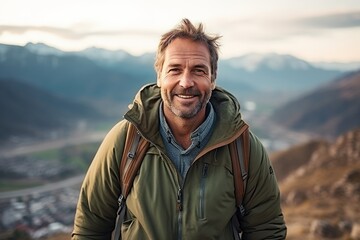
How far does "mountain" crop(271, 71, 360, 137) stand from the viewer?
14762cm

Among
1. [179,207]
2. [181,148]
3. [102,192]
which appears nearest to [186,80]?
[181,148]

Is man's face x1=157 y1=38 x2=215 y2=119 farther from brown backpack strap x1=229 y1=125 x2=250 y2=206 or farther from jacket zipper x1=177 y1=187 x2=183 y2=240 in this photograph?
jacket zipper x1=177 y1=187 x2=183 y2=240

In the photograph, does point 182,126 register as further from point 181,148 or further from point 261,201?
point 261,201

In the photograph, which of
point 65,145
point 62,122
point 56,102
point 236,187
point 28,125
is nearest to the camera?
point 236,187

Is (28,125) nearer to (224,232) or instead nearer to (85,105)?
(85,105)

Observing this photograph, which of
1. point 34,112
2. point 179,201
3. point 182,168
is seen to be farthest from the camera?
point 34,112

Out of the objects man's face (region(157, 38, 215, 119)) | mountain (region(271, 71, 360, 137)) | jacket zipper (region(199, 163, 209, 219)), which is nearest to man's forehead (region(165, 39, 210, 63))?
man's face (region(157, 38, 215, 119))

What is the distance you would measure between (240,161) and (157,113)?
801mm

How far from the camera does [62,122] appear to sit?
462 ft

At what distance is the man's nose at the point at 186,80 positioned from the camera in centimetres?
303

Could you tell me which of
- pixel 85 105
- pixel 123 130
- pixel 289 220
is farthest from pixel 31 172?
pixel 85 105

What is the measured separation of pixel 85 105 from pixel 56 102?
16.8m

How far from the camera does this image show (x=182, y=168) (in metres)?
3.02

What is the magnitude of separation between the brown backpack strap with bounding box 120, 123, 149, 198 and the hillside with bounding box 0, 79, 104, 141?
110 metres
